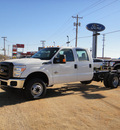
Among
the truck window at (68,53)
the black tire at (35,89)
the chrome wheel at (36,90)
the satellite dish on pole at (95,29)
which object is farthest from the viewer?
the satellite dish on pole at (95,29)

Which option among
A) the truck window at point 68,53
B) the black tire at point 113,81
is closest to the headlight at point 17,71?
the truck window at point 68,53

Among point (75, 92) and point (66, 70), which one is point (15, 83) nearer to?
point (66, 70)

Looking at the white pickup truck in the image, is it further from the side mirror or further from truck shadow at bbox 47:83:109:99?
truck shadow at bbox 47:83:109:99

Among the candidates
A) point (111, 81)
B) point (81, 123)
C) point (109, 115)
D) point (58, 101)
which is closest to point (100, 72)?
point (111, 81)

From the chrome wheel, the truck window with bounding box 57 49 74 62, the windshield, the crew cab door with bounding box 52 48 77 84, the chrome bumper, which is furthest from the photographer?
the truck window with bounding box 57 49 74 62

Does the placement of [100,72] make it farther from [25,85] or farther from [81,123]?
[81,123]

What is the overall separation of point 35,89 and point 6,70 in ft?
4.13

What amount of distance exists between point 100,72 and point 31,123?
5248 mm

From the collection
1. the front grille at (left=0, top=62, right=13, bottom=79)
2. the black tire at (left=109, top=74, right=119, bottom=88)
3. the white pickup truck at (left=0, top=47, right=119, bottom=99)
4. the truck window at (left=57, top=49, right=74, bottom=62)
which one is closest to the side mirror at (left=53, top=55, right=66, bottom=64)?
the white pickup truck at (left=0, top=47, right=119, bottom=99)

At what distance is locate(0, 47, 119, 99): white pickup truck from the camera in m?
5.35

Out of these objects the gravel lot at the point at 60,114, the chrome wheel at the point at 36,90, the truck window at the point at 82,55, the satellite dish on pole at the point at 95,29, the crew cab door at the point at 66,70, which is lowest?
the gravel lot at the point at 60,114

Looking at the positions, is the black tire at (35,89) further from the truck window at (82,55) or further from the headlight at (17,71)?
the truck window at (82,55)

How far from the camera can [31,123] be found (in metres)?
3.70

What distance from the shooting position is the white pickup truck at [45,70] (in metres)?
5.35
